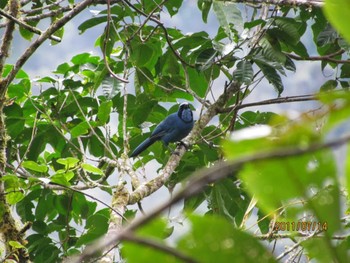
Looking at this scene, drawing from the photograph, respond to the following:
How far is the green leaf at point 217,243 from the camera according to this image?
Answer: 0.34 meters

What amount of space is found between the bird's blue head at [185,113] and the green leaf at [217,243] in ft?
13.3

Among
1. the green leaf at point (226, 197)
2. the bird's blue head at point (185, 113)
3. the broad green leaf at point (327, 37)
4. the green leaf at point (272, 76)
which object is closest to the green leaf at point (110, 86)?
the green leaf at point (226, 197)

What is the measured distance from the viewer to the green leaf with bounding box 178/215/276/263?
0.34m

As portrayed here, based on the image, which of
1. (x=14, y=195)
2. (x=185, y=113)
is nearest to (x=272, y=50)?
(x=14, y=195)

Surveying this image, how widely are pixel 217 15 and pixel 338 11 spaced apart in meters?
2.46

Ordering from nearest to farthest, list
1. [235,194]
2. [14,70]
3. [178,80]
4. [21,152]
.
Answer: [14,70] < [235,194] < [178,80] < [21,152]

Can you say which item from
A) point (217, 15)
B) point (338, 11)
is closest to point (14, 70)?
point (217, 15)

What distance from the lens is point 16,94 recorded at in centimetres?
383

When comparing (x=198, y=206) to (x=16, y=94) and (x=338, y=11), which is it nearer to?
(x=16, y=94)

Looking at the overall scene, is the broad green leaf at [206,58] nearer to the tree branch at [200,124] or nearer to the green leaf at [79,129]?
the tree branch at [200,124]

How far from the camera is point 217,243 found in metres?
0.35

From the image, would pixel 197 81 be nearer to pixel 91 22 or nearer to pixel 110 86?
pixel 110 86

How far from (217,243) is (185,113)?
14.0ft
